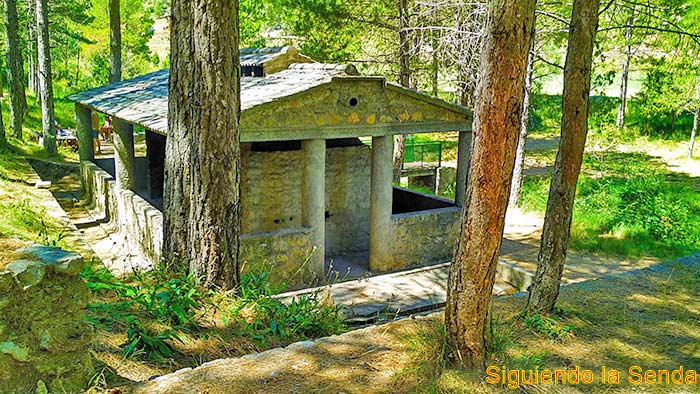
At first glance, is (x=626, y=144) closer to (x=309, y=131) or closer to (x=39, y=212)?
(x=309, y=131)

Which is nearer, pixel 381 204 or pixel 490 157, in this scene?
pixel 490 157

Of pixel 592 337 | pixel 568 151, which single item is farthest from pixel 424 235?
pixel 568 151

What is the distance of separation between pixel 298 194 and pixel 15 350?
A: 6.77 meters

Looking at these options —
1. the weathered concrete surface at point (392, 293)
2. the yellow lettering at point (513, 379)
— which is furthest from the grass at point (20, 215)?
the yellow lettering at point (513, 379)

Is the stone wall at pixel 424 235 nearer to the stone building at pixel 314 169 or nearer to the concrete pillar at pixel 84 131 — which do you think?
the stone building at pixel 314 169

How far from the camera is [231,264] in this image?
17.4 ft

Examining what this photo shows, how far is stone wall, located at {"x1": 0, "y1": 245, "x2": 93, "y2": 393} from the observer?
2.99 m

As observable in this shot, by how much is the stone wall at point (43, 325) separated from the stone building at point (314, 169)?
15.1 ft

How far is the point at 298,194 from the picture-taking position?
9633mm

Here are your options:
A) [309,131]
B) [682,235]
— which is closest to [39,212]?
[309,131]

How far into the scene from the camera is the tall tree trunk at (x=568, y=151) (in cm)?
464

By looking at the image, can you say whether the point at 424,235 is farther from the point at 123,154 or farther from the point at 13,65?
the point at 13,65

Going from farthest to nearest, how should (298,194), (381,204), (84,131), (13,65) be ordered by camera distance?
(13,65) < (84,131) < (381,204) < (298,194)

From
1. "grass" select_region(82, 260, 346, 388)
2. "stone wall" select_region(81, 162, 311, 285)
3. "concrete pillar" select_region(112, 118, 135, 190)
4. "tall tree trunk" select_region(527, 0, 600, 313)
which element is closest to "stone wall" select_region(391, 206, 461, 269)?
"stone wall" select_region(81, 162, 311, 285)
